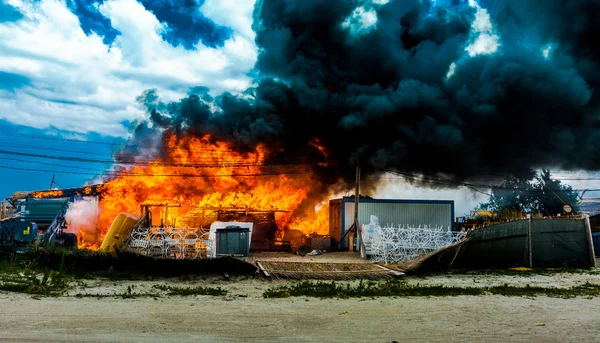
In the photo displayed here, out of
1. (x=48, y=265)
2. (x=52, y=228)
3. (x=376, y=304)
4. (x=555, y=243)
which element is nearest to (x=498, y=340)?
(x=376, y=304)

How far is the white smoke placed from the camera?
34.4 m

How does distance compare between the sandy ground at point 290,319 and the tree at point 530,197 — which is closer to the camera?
the sandy ground at point 290,319

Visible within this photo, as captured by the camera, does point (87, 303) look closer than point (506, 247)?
Yes

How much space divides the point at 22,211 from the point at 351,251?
1873 centimetres

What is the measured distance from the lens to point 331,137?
147 ft

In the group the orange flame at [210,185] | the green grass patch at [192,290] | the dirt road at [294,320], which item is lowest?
the dirt road at [294,320]

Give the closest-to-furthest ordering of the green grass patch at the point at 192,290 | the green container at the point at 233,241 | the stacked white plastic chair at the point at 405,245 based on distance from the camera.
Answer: the green grass patch at the point at 192,290 < the stacked white plastic chair at the point at 405,245 < the green container at the point at 233,241

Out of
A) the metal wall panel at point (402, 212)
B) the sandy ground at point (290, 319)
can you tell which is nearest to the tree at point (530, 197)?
the metal wall panel at point (402, 212)

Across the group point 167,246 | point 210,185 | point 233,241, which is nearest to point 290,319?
point 167,246

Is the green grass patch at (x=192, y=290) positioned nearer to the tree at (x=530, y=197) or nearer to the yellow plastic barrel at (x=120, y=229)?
the yellow plastic barrel at (x=120, y=229)

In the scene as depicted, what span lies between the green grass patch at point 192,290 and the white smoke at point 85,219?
21353 millimetres

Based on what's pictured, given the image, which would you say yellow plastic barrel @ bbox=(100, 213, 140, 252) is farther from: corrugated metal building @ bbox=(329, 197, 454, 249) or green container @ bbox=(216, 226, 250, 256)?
corrugated metal building @ bbox=(329, 197, 454, 249)

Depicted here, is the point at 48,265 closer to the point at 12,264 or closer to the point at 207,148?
the point at 12,264

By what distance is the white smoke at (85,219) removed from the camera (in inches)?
1354
